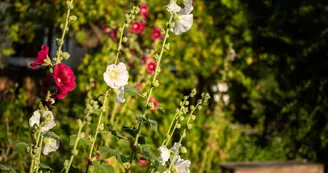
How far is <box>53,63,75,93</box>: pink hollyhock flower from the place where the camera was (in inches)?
75.7

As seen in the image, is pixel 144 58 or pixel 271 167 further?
pixel 271 167

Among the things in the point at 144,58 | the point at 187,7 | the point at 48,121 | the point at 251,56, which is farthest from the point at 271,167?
the point at 48,121

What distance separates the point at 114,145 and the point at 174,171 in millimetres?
1982

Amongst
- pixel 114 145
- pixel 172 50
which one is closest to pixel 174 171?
pixel 114 145

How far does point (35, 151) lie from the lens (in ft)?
6.32

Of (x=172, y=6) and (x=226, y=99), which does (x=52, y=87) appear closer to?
(x=172, y=6)

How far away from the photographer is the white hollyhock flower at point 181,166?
7.08 feet

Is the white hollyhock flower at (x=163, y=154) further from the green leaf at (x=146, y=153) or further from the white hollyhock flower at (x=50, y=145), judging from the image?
the white hollyhock flower at (x=50, y=145)

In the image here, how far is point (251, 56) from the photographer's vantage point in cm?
734

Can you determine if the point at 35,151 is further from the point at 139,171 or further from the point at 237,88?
the point at 237,88

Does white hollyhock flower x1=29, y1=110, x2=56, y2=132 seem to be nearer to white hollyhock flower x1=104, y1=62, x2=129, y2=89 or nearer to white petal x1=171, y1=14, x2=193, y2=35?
white hollyhock flower x1=104, y1=62, x2=129, y2=89

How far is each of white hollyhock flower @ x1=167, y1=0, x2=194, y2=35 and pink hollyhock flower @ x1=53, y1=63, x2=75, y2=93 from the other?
480mm

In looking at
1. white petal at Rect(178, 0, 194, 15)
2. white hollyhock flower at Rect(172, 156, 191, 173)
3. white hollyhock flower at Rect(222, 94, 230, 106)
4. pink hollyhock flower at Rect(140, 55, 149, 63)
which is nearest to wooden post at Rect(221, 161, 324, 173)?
pink hollyhock flower at Rect(140, 55, 149, 63)

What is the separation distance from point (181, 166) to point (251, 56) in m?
5.31
